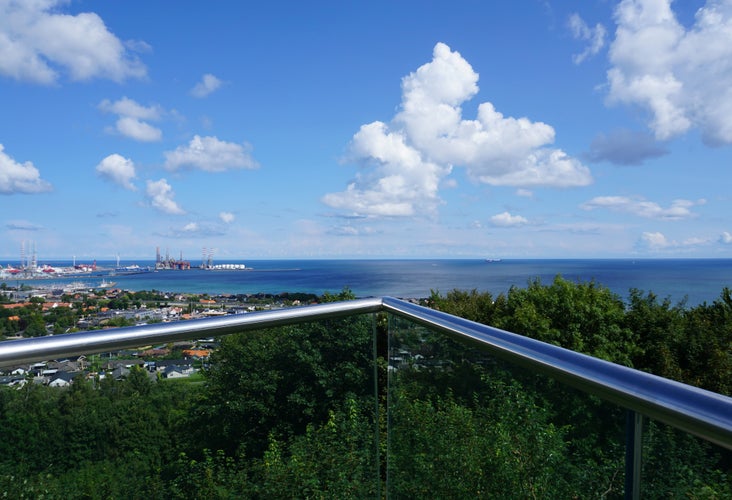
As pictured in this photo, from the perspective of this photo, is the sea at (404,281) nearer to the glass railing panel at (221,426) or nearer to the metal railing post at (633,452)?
the glass railing panel at (221,426)

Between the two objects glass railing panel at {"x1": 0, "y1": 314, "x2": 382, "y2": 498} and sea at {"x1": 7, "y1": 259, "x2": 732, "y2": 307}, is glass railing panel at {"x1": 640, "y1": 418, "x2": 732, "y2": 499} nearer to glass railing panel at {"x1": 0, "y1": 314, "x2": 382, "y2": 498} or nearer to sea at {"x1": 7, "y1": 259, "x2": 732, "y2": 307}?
glass railing panel at {"x1": 0, "y1": 314, "x2": 382, "y2": 498}

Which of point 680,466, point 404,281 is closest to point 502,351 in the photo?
point 680,466

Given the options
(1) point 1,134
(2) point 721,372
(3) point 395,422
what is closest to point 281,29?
(2) point 721,372

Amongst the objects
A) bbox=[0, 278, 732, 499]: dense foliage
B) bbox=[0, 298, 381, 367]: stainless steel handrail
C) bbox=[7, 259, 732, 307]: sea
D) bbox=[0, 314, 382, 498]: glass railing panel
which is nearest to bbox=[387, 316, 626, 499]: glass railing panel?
bbox=[0, 278, 732, 499]: dense foliage

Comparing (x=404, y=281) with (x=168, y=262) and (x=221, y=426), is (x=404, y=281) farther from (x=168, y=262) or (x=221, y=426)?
(x=221, y=426)

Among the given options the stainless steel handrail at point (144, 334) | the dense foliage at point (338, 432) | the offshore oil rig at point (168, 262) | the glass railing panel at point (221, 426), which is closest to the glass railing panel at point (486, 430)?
the dense foliage at point (338, 432)

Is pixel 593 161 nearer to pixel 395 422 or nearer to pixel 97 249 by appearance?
pixel 97 249
